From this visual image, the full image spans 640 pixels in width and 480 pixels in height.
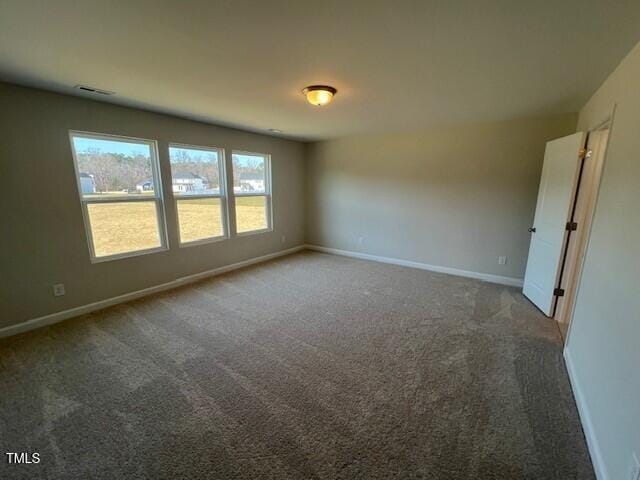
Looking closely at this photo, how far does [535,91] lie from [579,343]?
2264mm

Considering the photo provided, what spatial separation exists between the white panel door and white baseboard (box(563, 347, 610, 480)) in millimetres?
1189

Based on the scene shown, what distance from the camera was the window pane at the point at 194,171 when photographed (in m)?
3.82

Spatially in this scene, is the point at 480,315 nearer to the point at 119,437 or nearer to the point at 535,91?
the point at 535,91

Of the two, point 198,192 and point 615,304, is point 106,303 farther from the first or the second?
Answer: point 615,304

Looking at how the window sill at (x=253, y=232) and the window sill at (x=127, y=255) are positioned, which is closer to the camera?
the window sill at (x=127, y=255)

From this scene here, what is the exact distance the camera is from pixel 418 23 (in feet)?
4.91

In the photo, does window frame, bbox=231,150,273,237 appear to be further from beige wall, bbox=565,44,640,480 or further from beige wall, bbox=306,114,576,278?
beige wall, bbox=565,44,640,480

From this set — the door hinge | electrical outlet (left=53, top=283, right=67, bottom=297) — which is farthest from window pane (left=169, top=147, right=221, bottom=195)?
the door hinge

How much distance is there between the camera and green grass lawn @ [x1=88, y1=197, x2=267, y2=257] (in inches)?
127

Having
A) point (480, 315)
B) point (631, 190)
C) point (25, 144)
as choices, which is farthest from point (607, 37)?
point (25, 144)

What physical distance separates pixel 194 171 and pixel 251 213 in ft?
4.23

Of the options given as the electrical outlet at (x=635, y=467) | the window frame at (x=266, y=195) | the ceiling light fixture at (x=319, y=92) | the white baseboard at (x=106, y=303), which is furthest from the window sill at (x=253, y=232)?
the electrical outlet at (x=635, y=467)

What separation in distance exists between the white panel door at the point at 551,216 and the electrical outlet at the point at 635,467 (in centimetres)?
226

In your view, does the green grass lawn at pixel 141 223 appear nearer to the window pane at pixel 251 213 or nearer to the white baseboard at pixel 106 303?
the window pane at pixel 251 213
